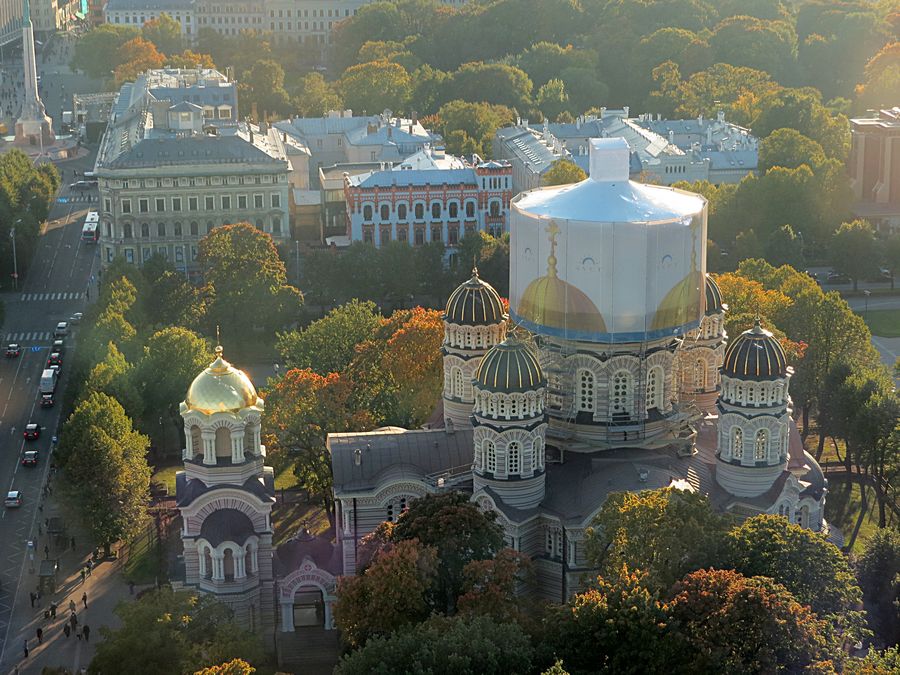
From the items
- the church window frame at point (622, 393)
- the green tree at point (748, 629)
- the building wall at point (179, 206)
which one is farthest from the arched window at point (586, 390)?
the building wall at point (179, 206)

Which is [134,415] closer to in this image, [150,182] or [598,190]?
[598,190]

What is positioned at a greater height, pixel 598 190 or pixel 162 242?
pixel 598 190

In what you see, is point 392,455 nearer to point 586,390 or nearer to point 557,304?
point 586,390

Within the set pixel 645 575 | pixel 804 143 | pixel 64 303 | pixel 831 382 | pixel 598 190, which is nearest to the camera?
pixel 645 575

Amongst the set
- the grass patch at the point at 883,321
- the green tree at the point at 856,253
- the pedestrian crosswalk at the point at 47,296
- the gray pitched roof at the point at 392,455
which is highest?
the gray pitched roof at the point at 392,455

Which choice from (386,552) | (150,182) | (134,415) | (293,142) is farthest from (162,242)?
(386,552)

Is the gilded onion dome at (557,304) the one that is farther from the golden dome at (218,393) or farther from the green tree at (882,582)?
the green tree at (882,582)
